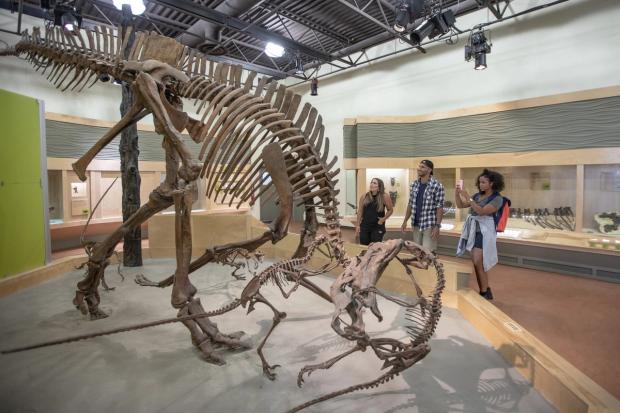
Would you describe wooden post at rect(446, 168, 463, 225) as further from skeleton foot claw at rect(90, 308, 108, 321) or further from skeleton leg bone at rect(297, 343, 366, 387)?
skeleton foot claw at rect(90, 308, 108, 321)

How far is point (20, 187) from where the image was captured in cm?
427

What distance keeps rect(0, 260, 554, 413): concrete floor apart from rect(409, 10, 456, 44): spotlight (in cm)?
507

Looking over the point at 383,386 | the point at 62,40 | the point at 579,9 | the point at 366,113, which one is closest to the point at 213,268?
the point at 62,40

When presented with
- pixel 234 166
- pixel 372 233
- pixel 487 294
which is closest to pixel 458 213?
pixel 372 233

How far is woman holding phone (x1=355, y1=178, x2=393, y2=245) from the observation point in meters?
5.00

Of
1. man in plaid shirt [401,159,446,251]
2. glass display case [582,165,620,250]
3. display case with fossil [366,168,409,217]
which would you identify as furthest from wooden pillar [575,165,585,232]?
display case with fossil [366,168,409,217]

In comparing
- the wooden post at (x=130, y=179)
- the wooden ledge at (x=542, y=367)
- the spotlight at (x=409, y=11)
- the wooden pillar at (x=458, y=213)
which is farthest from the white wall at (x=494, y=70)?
the wooden ledge at (x=542, y=367)

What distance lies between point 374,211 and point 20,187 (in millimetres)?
4581

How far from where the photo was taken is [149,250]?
21.6 ft

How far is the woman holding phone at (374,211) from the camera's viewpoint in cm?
500

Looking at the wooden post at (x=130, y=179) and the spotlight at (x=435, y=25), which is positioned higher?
the spotlight at (x=435, y=25)

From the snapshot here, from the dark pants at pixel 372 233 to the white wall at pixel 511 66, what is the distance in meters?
3.51

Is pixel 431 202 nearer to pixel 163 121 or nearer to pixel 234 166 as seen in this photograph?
pixel 234 166

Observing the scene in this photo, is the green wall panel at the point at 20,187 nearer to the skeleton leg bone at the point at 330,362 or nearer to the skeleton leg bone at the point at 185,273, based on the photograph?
the skeleton leg bone at the point at 185,273
